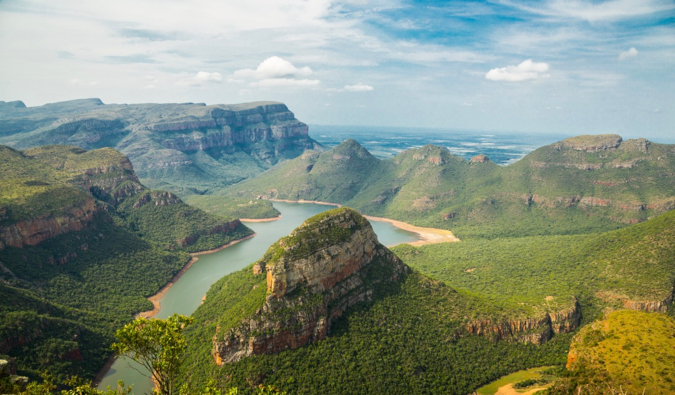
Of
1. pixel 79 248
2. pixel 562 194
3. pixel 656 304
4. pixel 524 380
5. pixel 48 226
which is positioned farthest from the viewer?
pixel 562 194

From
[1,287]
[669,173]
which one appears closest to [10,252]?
[1,287]

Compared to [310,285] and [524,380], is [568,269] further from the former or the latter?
[310,285]

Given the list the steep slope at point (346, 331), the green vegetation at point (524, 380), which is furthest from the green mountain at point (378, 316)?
the green vegetation at point (524, 380)

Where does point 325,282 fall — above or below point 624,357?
above

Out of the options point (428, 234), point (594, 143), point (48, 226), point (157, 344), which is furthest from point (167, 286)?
point (594, 143)

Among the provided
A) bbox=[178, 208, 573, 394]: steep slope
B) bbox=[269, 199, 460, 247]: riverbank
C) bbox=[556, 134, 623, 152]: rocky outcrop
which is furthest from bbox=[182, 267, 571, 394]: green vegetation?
bbox=[556, 134, 623, 152]: rocky outcrop

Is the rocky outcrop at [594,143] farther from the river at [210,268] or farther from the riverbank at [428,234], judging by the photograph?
the river at [210,268]

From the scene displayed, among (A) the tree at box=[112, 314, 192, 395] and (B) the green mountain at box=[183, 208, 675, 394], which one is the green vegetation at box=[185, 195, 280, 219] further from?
(A) the tree at box=[112, 314, 192, 395]
